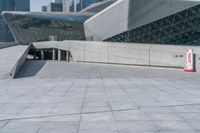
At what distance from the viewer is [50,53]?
51.4m

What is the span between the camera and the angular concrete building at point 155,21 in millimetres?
32469

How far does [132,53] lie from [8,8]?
108412 mm

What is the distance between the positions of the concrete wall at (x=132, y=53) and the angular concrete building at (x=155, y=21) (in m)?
3.92

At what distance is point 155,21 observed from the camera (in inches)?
1359

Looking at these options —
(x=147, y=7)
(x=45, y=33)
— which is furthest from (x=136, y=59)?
(x=45, y=33)

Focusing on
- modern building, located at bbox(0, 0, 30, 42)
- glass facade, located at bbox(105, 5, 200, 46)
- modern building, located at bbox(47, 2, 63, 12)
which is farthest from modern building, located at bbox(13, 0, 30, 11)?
glass facade, located at bbox(105, 5, 200, 46)

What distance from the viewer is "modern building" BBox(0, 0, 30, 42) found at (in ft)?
391

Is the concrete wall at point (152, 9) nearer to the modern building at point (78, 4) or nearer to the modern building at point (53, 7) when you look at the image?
the modern building at point (78, 4)

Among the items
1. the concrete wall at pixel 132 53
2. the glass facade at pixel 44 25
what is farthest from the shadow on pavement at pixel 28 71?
the glass facade at pixel 44 25

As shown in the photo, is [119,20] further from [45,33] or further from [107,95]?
[45,33]

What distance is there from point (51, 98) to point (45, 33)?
6130cm

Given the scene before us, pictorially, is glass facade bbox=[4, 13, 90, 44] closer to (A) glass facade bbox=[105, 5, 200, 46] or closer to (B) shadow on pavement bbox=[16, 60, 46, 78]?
(A) glass facade bbox=[105, 5, 200, 46]

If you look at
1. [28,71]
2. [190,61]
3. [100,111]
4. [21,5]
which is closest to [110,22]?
[28,71]

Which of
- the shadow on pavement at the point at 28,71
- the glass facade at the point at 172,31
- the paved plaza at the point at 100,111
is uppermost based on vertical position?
the glass facade at the point at 172,31
